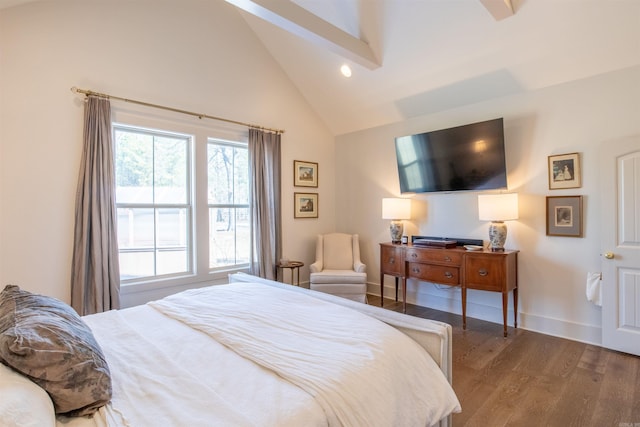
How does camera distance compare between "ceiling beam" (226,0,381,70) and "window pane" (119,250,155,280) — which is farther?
"window pane" (119,250,155,280)

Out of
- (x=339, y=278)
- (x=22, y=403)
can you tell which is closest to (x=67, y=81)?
(x=22, y=403)

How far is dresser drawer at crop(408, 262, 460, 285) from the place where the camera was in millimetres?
3459

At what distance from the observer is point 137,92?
3.28 m

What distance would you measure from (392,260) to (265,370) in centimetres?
305

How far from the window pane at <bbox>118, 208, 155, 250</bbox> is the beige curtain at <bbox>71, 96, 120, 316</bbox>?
27cm

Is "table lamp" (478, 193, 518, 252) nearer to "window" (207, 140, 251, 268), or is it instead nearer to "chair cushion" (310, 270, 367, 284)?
"chair cushion" (310, 270, 367, 284)

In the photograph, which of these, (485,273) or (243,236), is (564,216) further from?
(243,236)

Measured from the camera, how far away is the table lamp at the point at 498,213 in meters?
3.19

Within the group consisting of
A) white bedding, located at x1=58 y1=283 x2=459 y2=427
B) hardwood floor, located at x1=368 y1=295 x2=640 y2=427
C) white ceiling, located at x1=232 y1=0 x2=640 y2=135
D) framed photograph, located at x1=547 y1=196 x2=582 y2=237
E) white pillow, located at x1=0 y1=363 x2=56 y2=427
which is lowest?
hardwood floor, located at x1=368 y1=295 x2=640 y2=427

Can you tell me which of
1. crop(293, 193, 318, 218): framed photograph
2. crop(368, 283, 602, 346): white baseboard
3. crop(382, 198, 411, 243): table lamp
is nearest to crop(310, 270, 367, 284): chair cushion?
crop(382, 198, 411, 243): table lamp

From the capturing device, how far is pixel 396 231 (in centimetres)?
418

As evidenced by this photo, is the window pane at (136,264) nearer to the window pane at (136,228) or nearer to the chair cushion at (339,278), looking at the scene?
the window pane at (136,228)

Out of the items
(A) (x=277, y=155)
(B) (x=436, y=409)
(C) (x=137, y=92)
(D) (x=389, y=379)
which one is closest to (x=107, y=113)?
(C) (x=137, y=92)

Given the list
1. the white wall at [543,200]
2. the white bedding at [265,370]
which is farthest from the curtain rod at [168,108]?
the white bedding at [265,370]
